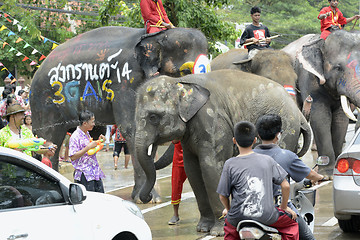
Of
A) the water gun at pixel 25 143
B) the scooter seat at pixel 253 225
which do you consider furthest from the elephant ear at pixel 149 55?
the scooter seat at pixel 253 225

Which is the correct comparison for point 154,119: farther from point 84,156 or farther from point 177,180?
point 177,180

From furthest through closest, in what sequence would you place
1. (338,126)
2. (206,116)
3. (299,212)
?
(338,126)
(206,116)
(299,212)

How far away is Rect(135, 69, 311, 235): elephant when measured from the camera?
841cm

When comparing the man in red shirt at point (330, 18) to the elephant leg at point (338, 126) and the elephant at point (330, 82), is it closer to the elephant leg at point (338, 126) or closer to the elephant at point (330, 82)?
the elephant at point (330, 82)

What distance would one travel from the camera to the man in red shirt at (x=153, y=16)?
11.7 meters

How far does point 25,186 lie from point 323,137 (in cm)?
863

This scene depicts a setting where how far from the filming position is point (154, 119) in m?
8.41

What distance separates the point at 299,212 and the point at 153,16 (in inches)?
244

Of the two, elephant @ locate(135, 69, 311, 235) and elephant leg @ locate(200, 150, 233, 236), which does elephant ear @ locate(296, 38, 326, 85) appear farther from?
elephant leg @ locate(200, 150, 233, 236)

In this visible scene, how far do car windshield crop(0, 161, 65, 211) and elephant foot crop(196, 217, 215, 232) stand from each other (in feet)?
10.9

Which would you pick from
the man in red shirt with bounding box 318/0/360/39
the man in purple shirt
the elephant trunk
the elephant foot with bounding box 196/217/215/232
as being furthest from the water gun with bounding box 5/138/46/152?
the man in red shirt with bounding box 318/0/360/39

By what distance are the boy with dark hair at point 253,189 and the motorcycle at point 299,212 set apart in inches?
2.6

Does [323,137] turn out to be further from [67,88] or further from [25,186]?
[25,186]

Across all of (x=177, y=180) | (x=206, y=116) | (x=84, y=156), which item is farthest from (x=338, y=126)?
(x=84, y=156)
